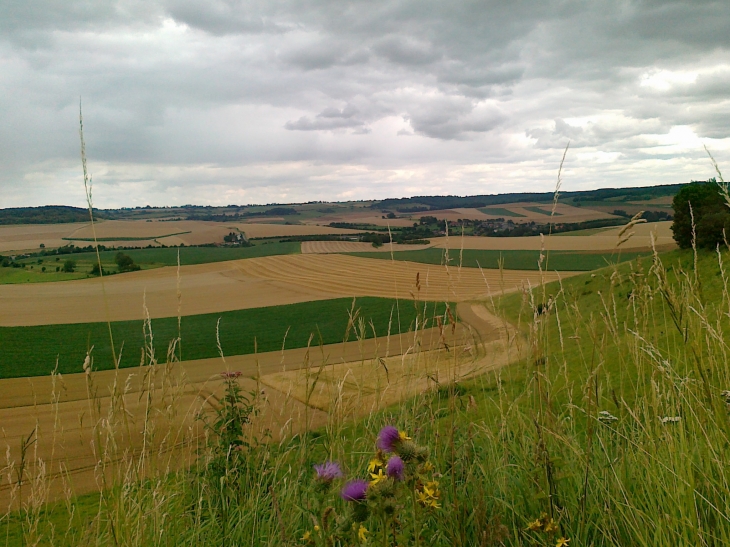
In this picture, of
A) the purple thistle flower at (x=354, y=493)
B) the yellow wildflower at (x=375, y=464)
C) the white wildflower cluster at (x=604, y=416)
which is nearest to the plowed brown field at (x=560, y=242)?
the white wildflower cluster at (x=604, y=416)

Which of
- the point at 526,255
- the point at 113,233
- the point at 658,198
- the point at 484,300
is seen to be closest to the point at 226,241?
the point at 113,233

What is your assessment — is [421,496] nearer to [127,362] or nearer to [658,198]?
[127,362]

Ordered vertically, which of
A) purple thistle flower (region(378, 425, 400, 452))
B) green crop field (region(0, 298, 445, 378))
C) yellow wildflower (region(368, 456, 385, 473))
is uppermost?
purple thistle flower (region(378, 425, 400, 452))

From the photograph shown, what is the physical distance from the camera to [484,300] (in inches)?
1496

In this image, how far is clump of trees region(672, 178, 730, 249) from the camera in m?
18.9

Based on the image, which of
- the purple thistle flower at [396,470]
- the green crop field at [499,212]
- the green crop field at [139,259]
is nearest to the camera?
the purple thistle flower at [396,470]

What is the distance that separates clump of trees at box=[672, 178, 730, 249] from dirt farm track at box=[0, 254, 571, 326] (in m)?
13.3

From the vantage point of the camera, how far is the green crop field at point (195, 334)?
26.6 metres

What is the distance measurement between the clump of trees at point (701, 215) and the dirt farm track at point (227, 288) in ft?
43.6

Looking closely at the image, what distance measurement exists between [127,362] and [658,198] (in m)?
84.2

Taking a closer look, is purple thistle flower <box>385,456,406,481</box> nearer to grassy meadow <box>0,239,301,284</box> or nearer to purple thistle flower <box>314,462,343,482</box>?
purple thistle flower <box>314,462,343,482</box>

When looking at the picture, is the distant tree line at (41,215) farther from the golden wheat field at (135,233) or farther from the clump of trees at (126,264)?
the clump of trees at (126,264)

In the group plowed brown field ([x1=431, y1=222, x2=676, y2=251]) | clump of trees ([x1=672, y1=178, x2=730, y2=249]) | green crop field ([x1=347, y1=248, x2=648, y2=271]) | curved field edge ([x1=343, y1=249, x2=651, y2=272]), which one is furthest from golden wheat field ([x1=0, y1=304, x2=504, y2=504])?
plowed brown field ([x1=431, y1=222, x2=676, y2=251])

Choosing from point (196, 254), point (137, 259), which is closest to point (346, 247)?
point (196, 254)
